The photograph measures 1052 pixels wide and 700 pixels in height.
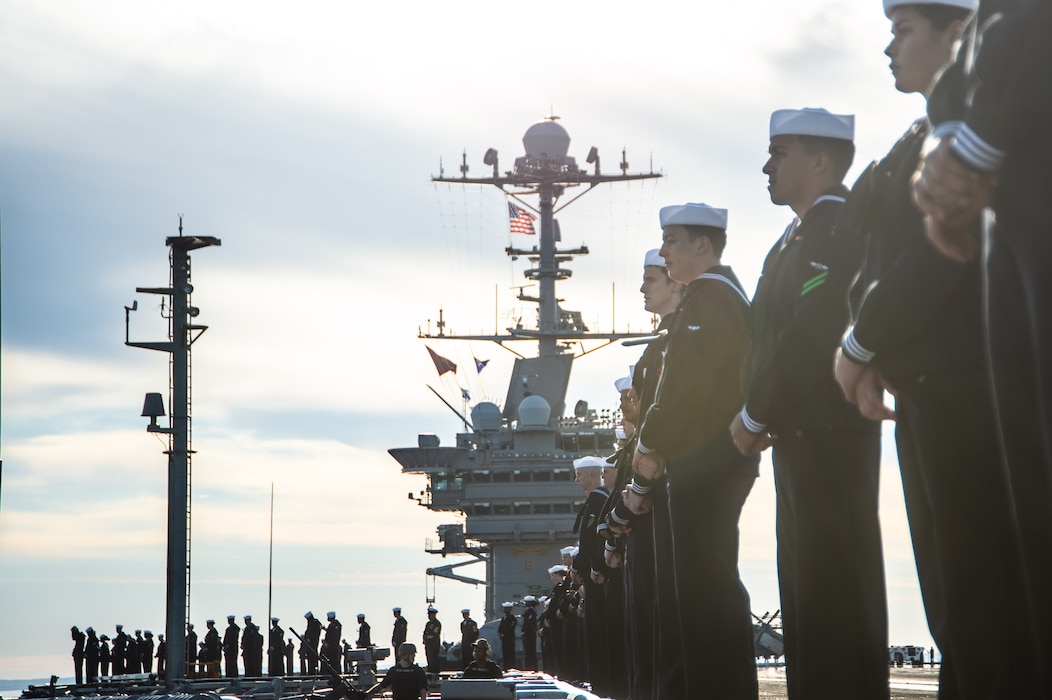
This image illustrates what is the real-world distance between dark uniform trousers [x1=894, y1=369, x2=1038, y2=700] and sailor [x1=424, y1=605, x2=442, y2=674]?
27.1 m

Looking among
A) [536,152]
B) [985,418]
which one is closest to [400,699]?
[985,418]

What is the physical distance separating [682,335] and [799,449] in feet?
3.83

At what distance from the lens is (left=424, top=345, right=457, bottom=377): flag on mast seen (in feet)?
128

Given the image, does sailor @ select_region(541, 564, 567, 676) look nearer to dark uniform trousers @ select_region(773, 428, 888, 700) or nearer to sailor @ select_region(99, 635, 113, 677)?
dark uniform trousers @ select_region(773, 428, 888, 700)

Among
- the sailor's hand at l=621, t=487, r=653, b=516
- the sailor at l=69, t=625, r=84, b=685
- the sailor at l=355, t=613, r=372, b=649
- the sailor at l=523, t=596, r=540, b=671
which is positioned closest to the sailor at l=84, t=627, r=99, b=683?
the sailor at l=69, t=625, r=84, b=685

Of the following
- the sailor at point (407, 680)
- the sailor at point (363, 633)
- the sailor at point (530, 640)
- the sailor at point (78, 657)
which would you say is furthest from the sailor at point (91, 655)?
the sailor at point (407, 680)

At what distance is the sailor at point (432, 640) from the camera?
29.7 meters

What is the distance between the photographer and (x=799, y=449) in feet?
12.0

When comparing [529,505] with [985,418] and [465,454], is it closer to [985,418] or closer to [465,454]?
[465,454]

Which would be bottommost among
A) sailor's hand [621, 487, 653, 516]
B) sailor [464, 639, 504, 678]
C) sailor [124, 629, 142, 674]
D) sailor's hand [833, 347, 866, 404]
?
sailor [124, 629, 142, 674]

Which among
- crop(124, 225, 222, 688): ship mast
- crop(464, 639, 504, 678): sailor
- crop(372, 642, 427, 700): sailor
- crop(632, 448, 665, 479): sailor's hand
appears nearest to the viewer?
crop(632, 448, 665, 479): sailor's hand

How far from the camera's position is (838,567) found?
140 inches

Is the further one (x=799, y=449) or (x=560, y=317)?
(x=560, y=317)

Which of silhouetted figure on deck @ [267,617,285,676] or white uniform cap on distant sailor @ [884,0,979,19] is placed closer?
white uniform cap on distant sailor @ [884,0,979,19]
